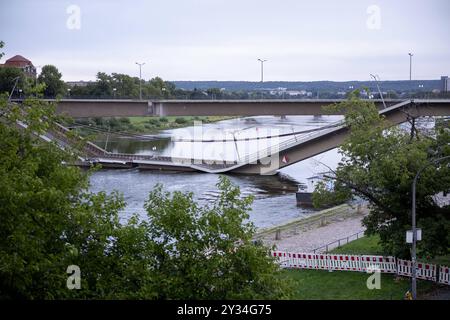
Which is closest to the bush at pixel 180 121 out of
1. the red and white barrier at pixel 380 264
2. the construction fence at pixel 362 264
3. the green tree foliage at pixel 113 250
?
the construction fence at pixel 362 264

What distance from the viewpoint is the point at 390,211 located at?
77.5 feet

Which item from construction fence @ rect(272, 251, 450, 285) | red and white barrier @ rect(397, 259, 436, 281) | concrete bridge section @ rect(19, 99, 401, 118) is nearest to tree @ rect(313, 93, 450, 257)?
red and white barrier @ rect(397, 259, 436, 281)

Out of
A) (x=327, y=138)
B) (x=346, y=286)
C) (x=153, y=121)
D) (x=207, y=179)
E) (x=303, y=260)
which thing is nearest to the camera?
(x=346, y=286)

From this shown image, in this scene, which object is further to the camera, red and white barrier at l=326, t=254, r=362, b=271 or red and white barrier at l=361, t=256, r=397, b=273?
red and white barrier at l=326, t=254, r=362, b=271

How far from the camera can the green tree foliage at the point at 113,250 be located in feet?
42.1

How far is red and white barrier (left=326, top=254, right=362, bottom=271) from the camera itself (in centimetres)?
2423

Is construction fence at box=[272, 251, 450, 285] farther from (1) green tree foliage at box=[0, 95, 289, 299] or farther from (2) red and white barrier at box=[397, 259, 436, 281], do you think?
(1) green tree foliage at box=[0, 95, 289, 299]

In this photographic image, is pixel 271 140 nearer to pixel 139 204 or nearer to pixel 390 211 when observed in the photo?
pixel 139 204

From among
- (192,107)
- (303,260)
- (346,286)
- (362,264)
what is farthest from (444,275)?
(192,107)

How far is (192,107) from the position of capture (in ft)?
211

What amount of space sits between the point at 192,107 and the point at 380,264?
4199cm

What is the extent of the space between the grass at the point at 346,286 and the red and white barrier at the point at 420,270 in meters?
0.18

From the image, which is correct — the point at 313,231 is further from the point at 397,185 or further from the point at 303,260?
the point at 397,185

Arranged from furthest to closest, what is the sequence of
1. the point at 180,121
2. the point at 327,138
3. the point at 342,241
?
the point at 180,121
the point at 327,138
the point at 342,241
